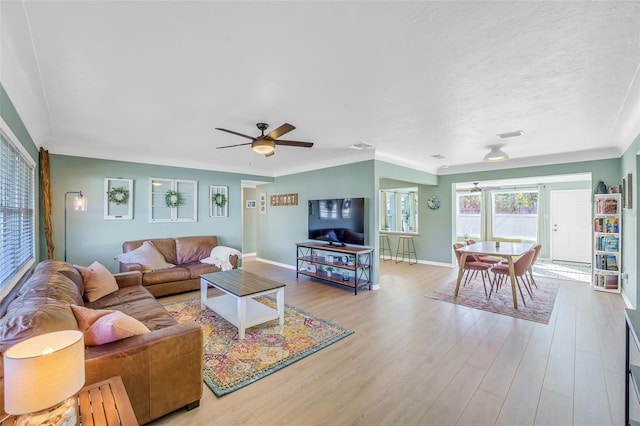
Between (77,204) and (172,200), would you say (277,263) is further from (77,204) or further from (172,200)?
(77,204)

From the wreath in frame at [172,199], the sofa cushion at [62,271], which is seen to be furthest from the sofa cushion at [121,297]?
the wreath in frame at [172,199]

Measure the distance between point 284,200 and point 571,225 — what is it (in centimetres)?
749

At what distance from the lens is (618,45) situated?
5.99ft

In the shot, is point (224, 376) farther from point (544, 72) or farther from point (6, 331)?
point (544, 72)

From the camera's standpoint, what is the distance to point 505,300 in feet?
13.9

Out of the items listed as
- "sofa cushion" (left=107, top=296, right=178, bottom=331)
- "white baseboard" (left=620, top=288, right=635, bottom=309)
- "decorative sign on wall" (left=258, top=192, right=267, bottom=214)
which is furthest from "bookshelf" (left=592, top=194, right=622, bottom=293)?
"decorative sign on wall" (left=258, top=192, right=267, bottom=214)

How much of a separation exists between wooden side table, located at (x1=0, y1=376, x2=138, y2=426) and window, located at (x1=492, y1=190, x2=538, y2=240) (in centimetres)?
917

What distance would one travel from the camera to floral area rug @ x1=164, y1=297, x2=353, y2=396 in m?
2.33

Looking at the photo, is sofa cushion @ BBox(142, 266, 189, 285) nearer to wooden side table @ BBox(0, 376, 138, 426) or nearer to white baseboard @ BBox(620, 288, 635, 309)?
wooden side table @ BBox(0, 376, 138, 426)

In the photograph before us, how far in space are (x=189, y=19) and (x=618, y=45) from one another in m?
2.78

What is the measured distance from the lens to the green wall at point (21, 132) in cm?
211

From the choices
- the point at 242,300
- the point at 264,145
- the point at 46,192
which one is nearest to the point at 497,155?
the point at 264,145

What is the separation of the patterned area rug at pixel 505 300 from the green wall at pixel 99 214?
16.8 ft

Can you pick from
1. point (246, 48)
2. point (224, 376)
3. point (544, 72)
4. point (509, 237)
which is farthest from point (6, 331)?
point (509, 237)
